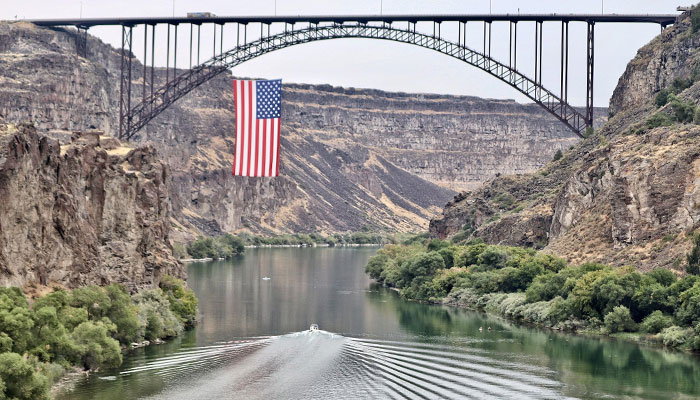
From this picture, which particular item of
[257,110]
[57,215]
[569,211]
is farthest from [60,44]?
[57,215]

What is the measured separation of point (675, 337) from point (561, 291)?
14.1m

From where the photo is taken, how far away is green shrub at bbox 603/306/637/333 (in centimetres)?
6856

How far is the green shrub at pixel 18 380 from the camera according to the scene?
135 ft

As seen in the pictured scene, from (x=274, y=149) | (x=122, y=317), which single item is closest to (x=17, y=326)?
(x=122, y=317)

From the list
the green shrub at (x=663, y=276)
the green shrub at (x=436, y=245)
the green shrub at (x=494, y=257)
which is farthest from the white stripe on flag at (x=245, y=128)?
the green shrub at (x=663, y=276)

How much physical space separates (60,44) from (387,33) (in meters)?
86.6

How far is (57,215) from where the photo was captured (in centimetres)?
6009

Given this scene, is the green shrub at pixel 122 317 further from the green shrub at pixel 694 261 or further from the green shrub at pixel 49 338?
the green shrub at pixel 694 261

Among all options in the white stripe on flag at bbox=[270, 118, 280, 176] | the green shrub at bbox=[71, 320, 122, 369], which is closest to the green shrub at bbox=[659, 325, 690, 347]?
the green shrub at bbox=[71, 320, 122, 369]

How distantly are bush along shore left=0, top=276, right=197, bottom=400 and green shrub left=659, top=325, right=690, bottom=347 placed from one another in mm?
27618

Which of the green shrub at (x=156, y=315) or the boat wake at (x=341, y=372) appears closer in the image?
the boat wake at (x=341, y=372)

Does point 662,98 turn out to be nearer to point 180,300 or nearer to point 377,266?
point 377,266

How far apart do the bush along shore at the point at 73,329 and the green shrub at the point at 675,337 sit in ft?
90.6

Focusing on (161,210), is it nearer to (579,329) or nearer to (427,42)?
(579,329)
